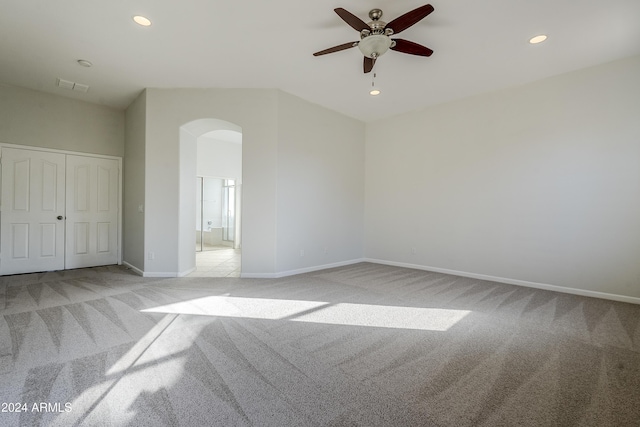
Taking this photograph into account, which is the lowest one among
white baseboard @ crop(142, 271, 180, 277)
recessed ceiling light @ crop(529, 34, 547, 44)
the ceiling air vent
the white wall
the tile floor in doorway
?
the tile floor in doorway

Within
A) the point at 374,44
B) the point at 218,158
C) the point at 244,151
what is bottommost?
the point at 244,151

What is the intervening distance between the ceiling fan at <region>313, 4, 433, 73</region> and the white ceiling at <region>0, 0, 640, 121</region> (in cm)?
25

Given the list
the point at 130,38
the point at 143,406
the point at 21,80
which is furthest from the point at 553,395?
the point at 21,80

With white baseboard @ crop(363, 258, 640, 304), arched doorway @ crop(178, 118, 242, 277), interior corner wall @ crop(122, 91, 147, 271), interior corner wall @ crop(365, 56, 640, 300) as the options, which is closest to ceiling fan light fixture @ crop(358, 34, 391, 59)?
arched doorway @ crop(178, 118, 242, 277)

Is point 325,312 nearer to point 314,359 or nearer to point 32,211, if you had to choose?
point 314,359

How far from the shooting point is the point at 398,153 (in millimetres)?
5859

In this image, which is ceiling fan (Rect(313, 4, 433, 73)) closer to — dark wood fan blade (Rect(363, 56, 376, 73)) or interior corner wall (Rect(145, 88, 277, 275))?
dark wood fan blade (Rect(363, 56, 376, 73))

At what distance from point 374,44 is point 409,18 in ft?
1.44

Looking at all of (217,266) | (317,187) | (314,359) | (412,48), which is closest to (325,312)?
(314,359)

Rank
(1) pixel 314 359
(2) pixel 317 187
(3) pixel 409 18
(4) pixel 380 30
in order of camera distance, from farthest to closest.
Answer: (2) pixel 317 187, (4) pixel 380 30, (3) pixel 409 18, (1) pixel 314 359

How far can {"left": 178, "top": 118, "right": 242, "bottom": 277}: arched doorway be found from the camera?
4.85m

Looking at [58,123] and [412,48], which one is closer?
[412,48]

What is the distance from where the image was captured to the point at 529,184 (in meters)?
4.28

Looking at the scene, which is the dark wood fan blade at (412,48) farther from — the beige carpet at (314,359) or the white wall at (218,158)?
the white wall at (218,158)
